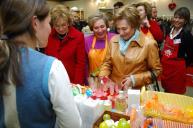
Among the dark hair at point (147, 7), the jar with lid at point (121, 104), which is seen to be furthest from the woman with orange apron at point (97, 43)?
the jar with lid at point (121, 104)

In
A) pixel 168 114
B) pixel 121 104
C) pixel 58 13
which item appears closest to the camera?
pixel 168 114

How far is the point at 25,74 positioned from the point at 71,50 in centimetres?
176

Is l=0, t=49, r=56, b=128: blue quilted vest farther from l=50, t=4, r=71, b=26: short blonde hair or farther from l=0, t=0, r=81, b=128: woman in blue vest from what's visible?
l=50, t=4, r=71, b=26: short blonde hair

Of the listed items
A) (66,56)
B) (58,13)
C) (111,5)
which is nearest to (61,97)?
(58,13)

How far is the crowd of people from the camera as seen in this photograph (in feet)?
3.35

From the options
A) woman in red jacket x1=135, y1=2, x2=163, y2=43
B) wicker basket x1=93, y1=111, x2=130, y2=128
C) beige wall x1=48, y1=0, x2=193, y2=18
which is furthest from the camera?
beige wall x1=48, y1=0, x2=193, y2=18

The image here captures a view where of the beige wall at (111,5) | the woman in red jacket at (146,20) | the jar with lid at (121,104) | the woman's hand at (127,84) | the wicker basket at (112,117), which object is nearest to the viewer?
the wicker basket at (112,117)

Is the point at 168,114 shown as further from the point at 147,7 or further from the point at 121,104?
the point at 147,7

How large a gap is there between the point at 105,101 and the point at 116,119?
0.27 metres

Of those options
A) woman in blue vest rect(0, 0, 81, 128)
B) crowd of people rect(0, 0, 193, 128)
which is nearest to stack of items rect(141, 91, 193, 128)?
crowd of people rect(0, 0, 193, 128)

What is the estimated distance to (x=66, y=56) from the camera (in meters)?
2.79

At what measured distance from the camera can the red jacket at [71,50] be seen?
2771 mm

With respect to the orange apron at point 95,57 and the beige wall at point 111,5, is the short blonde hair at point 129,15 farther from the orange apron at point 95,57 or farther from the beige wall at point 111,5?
the beige wall at point 111,5

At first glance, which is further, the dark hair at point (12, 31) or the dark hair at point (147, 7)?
the dark hair at point (147, 7)
